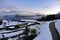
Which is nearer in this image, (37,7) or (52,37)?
(52,37)

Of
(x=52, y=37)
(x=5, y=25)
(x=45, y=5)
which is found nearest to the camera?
(x=52, y=37)

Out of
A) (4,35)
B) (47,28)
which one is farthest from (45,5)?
(4,35)

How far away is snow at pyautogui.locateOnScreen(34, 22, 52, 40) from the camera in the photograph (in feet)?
9.73

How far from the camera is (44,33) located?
10.5 feet

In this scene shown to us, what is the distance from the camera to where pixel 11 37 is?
3.04 meters

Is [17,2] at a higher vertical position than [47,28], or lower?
higher

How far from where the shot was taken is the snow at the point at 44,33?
117 inches

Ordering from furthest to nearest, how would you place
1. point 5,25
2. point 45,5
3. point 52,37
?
point 45,5 < point 5,25 < point 52,37

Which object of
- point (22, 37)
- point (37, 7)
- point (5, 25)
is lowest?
point (22, 37)

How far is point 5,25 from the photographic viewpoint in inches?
124

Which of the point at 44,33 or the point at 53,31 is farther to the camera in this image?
the point at 53,31

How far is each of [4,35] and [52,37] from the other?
0.78 m

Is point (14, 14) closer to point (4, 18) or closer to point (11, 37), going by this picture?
point (4, 18)

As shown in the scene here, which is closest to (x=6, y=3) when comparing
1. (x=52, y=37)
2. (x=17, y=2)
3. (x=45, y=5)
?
(x=17, y=2)
